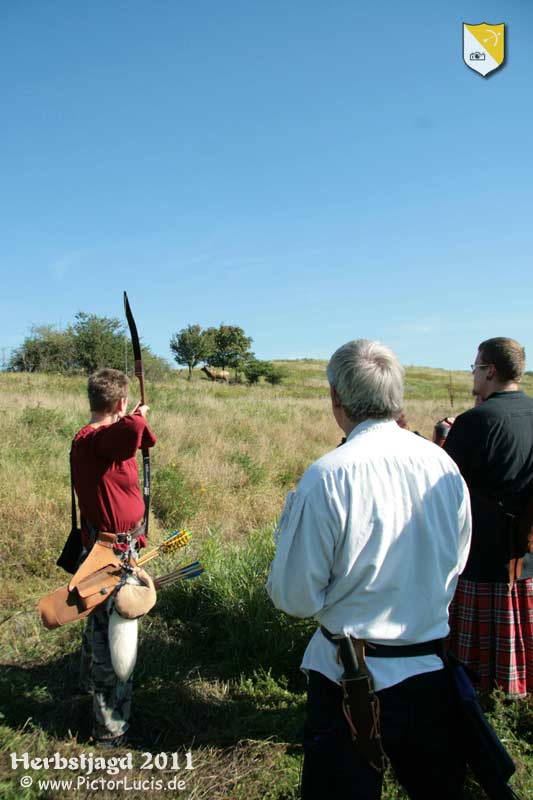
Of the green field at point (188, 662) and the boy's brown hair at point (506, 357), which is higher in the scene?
the boy's brown hair at point (506, 357)

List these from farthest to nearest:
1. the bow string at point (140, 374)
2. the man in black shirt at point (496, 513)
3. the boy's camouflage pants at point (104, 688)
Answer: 1. the bow string at point (140, 374)
2. the man in black shirt at point (496, 513)
3. the boy's camouflage pants at point (104, 688)

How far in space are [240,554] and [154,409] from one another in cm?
862

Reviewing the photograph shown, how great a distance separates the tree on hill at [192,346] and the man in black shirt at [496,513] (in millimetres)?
48424

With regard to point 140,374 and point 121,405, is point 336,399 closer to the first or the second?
point 121,405

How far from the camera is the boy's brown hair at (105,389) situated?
297cm

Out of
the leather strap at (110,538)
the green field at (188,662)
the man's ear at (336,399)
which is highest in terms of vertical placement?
the man's ear at (336,399)

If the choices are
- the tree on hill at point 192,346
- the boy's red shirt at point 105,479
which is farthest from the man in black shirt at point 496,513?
the tree on hill at point 192,346

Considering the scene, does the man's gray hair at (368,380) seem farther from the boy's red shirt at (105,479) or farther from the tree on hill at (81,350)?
the tree on hill at (81,350)

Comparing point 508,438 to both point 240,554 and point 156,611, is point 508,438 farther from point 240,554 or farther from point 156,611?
point 156,611

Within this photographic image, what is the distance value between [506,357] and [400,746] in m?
2.13

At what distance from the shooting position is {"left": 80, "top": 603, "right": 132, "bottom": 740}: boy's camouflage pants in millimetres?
2789

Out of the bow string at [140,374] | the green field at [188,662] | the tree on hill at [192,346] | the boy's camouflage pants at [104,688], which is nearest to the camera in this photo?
the green field at [188,662]

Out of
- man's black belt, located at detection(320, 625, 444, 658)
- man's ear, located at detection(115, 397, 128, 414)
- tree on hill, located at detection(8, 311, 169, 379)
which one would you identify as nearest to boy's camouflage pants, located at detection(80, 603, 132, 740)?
man's ear, located at detection(115, 397, 128, 414)

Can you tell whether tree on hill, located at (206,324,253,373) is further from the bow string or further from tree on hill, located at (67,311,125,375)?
the bow string
